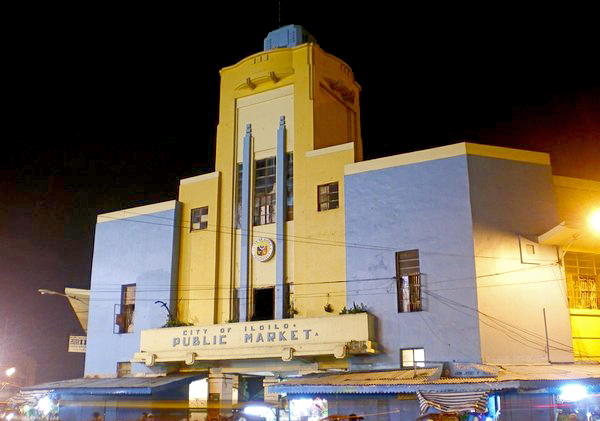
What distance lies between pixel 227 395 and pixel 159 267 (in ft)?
21.4

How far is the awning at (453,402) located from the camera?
19.5 metres

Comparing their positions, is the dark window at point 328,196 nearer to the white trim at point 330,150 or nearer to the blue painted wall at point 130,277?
the white trim at point 330,150

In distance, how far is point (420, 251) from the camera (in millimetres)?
24719

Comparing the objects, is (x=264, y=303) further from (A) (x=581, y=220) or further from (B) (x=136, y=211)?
(A) (x=581, y=220)

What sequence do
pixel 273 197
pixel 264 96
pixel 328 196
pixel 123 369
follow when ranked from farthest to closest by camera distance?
pixel 264 96 → pixel 123 369 → pixel 273 197 → pixel 328 196

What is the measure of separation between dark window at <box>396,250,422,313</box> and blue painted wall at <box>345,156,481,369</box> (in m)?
0.25

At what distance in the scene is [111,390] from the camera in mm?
26453

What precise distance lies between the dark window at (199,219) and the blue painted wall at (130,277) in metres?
0.73

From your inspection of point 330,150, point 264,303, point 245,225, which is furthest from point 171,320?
point 330,150

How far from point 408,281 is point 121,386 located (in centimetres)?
1217

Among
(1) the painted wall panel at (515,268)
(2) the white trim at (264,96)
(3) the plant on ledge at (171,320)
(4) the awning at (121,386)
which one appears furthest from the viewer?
(2) the white trim at (264,96)

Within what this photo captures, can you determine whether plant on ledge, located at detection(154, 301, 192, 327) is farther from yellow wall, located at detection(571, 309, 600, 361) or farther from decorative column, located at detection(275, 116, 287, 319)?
yellow wall, located at detection(571, 309, 600, 361)

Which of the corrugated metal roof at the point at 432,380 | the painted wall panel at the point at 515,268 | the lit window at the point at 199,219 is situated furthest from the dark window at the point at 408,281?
the lit window at the point at 199,219

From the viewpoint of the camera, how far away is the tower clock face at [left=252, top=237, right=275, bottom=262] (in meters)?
28.3
